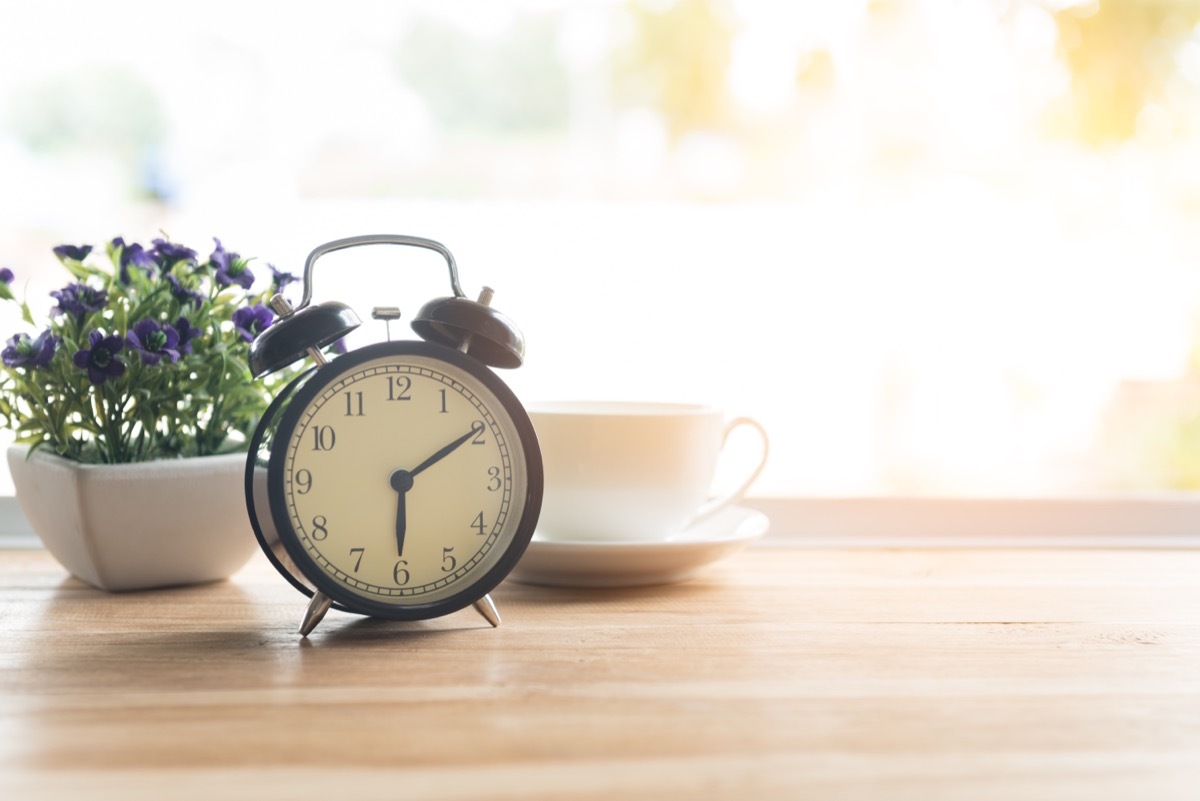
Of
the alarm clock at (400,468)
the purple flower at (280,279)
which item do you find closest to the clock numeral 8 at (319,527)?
the alarm clock at (400,468)

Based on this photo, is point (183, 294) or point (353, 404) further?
point (183, 294)

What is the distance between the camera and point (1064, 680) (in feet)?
2.30

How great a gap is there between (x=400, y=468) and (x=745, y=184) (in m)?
2.29

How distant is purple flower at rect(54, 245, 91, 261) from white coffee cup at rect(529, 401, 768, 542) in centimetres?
44

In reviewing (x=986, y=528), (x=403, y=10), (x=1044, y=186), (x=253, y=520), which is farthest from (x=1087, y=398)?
(x=253, y=520)

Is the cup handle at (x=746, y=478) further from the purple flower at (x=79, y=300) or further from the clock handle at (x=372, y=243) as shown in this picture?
the purple flower at (x=79, y=300)

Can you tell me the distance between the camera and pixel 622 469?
946mm

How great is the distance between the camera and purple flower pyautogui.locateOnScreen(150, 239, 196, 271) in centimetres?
94

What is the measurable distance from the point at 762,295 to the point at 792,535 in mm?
1314

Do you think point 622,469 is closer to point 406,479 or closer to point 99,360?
point 406,479

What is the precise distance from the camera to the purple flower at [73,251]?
941mm

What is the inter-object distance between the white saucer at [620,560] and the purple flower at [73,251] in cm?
49

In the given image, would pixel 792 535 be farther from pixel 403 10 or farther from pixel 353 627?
pixel 403 10

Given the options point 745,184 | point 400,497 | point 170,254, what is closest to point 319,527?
point 400,497
